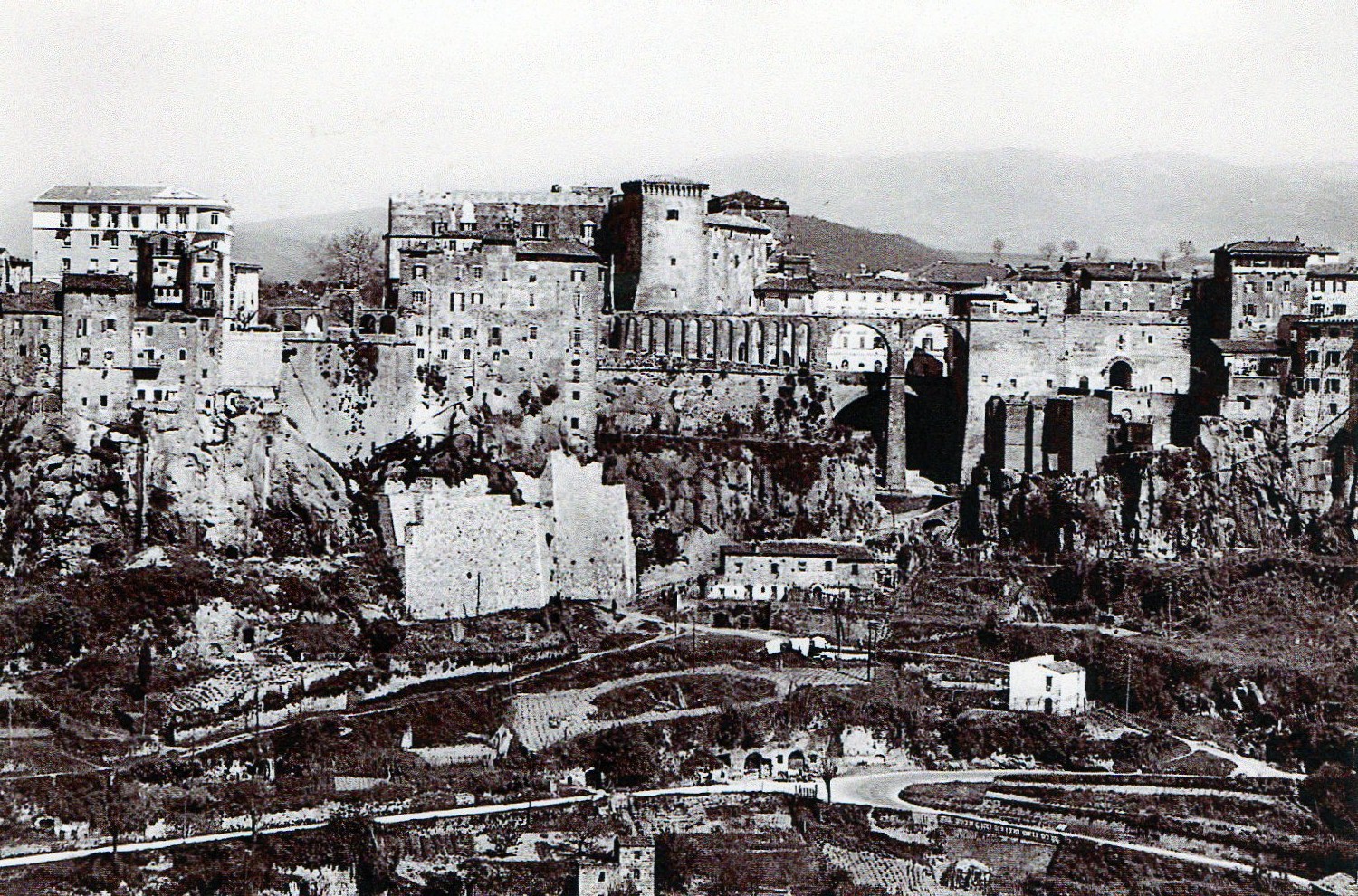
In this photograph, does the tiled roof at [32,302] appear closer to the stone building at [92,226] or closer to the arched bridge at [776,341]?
the stone building at [92,226]

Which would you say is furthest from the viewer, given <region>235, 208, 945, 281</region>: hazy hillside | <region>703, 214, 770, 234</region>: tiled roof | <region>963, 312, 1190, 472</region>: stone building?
<region>235, 208, 945, 281</region>: hazy hillside

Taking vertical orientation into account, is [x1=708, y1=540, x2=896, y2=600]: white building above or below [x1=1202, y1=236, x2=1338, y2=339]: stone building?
below

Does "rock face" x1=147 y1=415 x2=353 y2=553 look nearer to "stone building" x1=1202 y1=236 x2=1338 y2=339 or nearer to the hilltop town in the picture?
the hilltop town

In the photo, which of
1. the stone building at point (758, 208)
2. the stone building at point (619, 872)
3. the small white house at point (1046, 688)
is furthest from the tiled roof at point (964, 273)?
the stone building at point (619, 872)

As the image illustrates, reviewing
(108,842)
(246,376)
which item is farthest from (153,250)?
(108,842)

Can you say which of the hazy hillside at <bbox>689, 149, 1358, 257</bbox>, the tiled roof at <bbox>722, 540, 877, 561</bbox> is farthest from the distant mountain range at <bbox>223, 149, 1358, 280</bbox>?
the tiled roof at <bbox>722, 540, 877, 561</bbox>

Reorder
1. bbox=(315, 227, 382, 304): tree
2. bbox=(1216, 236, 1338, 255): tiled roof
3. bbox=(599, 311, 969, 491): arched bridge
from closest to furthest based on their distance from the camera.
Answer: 1. bbox=(599, 311, 969, 491): arched bridge
2. bbox=(1216, 236, 1338, 255): tiled roof
3. bbox=(315, 227, 382, 304): tree

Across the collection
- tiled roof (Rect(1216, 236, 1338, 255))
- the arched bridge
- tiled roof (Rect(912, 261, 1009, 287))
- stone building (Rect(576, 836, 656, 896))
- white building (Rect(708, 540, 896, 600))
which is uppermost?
tiled roof (Rect(1216, 236, 1338, 255))
